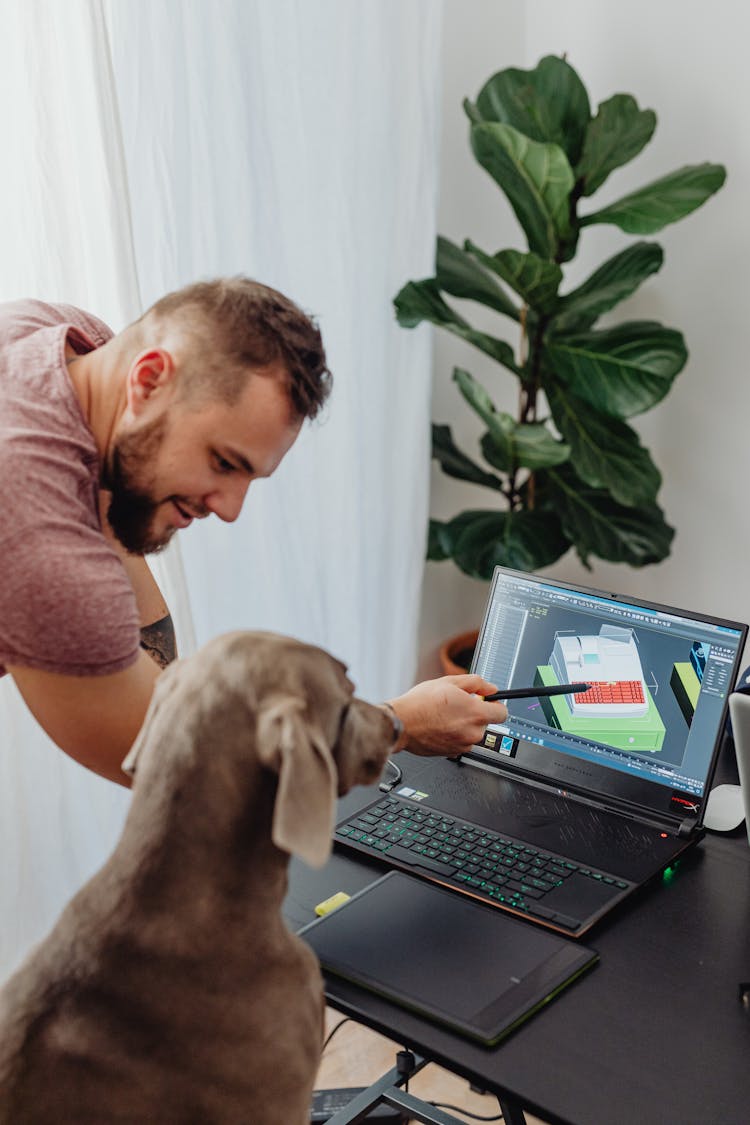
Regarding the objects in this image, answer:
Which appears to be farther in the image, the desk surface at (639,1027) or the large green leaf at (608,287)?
the large green leaf at (608,287)

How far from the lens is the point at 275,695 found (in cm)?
80

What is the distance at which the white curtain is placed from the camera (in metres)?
1.90

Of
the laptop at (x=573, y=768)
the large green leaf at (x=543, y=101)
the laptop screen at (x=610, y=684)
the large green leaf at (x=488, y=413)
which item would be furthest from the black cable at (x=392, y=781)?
the large green leaf at (x=543, y=101)

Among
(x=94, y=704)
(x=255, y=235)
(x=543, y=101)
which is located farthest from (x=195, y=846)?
(x=543, y=101)

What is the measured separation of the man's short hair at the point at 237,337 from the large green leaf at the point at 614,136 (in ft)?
4.46

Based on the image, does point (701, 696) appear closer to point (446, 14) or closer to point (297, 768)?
point (297, 768)

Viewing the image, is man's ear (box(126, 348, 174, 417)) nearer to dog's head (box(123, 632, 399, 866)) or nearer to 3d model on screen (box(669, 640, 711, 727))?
dog's head (box(123, 632, 399, 866))

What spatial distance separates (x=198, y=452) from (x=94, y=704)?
12.6 inches

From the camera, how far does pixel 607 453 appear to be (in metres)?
2.51

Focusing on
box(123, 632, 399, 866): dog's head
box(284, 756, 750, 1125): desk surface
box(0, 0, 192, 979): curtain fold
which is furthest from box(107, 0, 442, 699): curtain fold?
box(123, 632, 399, 866): dog's head

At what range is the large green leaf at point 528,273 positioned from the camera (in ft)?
7.86

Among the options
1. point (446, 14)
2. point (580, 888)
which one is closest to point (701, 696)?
point (580, 888)

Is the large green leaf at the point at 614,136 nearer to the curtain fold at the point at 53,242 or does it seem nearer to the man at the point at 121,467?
the curtain fold at the point at 53,242

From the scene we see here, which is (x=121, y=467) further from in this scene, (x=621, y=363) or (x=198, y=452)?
(x=621, y=363)
